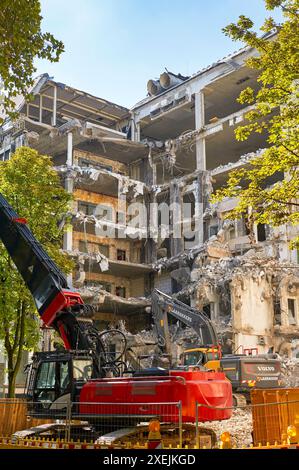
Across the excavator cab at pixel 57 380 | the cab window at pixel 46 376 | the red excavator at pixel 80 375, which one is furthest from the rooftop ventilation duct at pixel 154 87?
the cab window at pixel 46 376

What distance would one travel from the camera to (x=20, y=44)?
1230 centimetres

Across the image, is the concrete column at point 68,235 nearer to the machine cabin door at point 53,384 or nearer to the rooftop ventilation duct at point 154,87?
the rooftop ventilation duct at point 154,87

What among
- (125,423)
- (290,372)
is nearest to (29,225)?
(125,423)

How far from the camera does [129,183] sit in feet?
172

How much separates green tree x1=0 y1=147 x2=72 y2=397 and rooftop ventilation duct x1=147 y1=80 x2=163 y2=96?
36414 mm

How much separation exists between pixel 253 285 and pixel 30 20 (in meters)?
26.7

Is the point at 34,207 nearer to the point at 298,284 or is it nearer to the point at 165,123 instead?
the point at 298,284

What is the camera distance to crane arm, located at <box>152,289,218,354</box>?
24328 mm

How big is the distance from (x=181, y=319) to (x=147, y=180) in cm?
3186

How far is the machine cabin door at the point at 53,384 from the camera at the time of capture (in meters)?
12.4

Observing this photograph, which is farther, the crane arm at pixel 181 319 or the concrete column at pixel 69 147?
the concrete column at pixel 69 147

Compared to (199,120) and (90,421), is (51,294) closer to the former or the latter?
(90,421)

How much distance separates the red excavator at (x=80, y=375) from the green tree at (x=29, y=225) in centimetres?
544

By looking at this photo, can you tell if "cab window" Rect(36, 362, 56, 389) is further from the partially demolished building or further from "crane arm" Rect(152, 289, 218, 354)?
the partially demolished building
